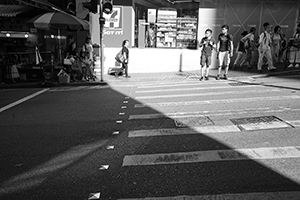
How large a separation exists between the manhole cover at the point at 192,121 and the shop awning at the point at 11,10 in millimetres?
12291

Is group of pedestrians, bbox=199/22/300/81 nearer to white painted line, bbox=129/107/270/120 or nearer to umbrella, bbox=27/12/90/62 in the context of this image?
white painted line, bbox=129/107/270/120

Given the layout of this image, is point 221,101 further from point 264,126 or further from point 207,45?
point 207,45

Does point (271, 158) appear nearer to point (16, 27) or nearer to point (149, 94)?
point (149, 94)

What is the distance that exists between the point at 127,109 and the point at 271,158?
164 inches

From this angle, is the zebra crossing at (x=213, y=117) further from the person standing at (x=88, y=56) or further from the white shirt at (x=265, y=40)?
the person standing at (x=88, y=56)

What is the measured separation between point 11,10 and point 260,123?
14431 millimetres

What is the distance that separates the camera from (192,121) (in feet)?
20.3

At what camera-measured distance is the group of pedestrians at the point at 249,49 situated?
11.5 m

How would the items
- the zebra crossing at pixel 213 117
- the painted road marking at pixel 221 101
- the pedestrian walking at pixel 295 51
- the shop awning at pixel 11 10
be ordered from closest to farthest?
the zebra crossing at pixel 213 117, the painted road marking at pixel 221 101, the pedestrian walking at pixel 295 51, the shop awning at pixel 11 10

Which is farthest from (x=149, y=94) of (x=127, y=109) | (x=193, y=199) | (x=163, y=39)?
(x=163, y=39)

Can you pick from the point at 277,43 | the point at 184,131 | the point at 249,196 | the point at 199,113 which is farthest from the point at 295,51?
the point at 249,196

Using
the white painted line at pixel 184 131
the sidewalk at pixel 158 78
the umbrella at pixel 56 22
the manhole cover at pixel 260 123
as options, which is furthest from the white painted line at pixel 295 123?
the umbrella at pixel 56 22

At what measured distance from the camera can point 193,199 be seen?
324 centimetres

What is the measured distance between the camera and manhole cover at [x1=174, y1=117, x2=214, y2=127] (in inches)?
235
